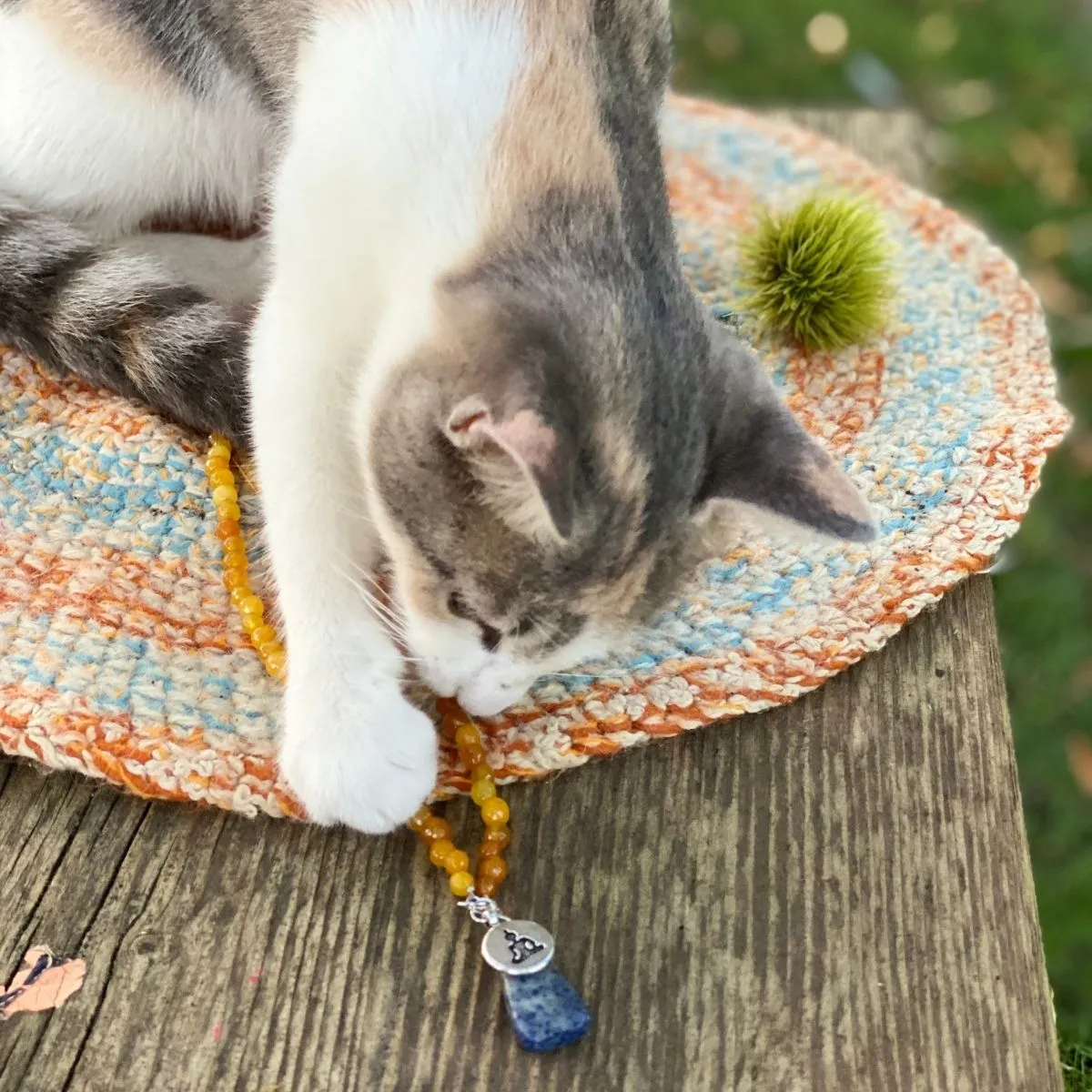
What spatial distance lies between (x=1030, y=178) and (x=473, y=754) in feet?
6.22

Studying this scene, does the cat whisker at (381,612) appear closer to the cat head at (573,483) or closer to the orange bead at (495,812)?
the cat head at (573,483)

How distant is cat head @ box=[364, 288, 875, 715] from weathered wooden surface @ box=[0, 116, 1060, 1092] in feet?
0.43

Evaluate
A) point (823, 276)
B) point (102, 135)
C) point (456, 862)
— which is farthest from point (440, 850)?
point (102, 135)

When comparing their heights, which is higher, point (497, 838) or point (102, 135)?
point (102, 135)

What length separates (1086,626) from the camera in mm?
1648

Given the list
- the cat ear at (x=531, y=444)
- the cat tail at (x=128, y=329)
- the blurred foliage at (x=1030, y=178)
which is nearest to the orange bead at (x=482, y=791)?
the cat ear at (x=531, y=444)

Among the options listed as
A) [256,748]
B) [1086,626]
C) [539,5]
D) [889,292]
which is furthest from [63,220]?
[1086,626]

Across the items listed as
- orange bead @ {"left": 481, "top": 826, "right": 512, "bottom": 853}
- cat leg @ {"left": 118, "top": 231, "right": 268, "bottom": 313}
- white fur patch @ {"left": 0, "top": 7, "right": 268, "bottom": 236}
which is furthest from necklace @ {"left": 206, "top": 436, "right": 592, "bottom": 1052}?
white fur patch @ {"left": 0, "top": 7, "right": 268, "bottom": 236}

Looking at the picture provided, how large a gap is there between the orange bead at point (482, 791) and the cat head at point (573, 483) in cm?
6

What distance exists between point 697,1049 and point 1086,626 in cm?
116

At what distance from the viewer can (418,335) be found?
892 mm

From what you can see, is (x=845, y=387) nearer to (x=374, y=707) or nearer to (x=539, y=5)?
(x=539, y=5)

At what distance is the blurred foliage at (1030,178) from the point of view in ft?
4.85

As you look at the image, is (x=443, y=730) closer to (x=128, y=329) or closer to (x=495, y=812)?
(x=495, y=812)
